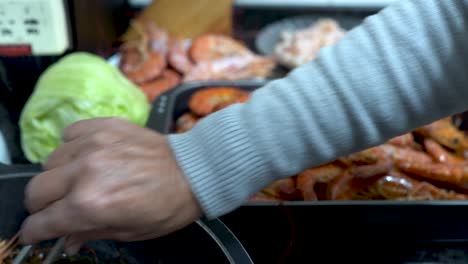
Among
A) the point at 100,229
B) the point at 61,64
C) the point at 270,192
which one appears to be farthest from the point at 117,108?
the point at 100,229

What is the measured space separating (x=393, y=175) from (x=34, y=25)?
0.65 meters

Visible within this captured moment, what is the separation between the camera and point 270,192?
0.75 meters

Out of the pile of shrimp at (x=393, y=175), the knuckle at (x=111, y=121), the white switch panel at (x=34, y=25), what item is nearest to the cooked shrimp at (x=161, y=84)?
the white switch panel at (x=34, y=25)

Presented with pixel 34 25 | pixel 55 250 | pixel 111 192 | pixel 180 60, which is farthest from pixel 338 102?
pixel 180 60

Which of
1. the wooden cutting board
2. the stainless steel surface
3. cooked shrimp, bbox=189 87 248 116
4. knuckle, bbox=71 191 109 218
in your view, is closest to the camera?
knuckle, bbox=71 191 109 218

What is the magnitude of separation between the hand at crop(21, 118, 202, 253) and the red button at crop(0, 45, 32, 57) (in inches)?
18.4

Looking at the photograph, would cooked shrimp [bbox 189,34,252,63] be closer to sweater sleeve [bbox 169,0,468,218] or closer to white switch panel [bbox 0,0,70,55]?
white switch panel [bbox 0,0,70,55]

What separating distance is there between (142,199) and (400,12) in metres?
0.30

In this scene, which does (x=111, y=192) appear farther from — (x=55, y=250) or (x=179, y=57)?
(x=179, y=57)

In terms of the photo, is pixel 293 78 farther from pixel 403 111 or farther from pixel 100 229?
pixel 100 229

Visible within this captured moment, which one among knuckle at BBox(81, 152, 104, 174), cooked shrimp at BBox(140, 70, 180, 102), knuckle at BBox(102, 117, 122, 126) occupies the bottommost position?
cooked shrimp at BBox(140, 70, 180, 102)

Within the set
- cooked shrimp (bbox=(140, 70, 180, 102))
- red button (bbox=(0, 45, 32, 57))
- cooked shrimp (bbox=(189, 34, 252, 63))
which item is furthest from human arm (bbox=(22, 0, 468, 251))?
cooked shrimp (bbox=(189, 34, 252, 63))

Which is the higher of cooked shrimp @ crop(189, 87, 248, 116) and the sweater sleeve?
the sweater sleeve

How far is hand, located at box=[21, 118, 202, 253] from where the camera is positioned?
44 centimetres
